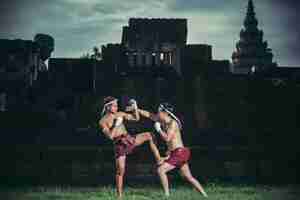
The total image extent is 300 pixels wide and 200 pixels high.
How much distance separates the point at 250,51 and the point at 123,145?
6922cm

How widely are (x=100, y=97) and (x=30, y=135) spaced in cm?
227

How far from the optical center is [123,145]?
10.1m

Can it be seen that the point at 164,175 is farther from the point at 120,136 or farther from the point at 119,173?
the point at 120,136

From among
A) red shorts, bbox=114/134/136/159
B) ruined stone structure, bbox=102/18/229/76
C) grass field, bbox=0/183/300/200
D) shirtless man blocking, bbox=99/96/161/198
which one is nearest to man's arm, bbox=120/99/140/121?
shirtless man blocking, bbox=99/96/161/198

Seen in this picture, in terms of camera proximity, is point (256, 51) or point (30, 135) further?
point (256, 51)

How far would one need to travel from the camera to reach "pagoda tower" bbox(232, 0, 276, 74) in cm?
7265

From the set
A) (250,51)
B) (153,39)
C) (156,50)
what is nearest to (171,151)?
(156,50)

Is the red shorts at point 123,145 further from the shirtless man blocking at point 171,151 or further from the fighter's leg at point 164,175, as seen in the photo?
the fighter's leg at point 164,175

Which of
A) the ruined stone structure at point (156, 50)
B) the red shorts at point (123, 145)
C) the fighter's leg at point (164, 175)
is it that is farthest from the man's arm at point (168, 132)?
the ruined stone structure at point (156, 50)

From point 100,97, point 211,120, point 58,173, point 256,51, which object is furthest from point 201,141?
point 256,51

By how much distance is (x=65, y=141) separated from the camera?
39.6 ft

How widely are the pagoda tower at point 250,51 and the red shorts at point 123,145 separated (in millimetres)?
60838

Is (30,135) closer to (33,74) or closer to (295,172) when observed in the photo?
(295,172)

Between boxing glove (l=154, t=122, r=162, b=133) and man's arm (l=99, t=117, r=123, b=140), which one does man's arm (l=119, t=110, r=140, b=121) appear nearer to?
man's arm (l=99, t=117, r=123, b=140)
